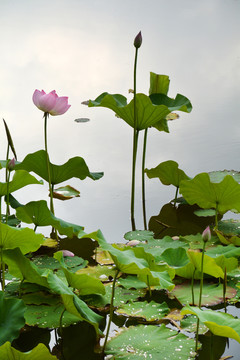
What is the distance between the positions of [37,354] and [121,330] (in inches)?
11.7

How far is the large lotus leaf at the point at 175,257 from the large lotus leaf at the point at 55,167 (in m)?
0.52

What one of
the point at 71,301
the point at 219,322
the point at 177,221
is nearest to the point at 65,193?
the point at 177,221

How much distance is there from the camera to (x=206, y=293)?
1382 mm

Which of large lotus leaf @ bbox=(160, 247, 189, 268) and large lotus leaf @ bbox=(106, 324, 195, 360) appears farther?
large lotus leaf @ bbox=(160, 247, 189, 268)

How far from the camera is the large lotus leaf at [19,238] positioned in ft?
3.94

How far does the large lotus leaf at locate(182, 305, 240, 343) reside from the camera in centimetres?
89

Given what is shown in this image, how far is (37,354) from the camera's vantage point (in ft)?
3.01

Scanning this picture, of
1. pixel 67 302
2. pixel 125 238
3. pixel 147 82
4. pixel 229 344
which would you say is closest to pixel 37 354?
pixel 67 302

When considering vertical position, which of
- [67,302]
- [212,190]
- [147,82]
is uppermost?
[147,82]

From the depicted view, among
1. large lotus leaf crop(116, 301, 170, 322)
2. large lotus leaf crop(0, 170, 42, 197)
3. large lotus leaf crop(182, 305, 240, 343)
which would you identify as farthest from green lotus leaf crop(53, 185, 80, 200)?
large lotus leaf crop(182, 305, 240, 343)

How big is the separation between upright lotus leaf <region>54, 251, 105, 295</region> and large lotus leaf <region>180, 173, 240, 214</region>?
0.60 meters

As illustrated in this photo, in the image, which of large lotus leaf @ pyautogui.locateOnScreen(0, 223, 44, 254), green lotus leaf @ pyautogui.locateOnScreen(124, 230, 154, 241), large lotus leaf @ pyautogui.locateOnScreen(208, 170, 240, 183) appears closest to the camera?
large lotus leaf @ pyautogui.locateOnScreen(0, 223, 44, 254)

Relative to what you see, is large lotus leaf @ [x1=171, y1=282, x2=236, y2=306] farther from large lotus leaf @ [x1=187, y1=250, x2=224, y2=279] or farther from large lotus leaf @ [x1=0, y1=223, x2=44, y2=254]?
large lotus leaf @ [x1=0, y1=223, x2=44, y2=254]

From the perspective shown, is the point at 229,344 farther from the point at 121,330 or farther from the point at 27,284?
the point at 27,284
